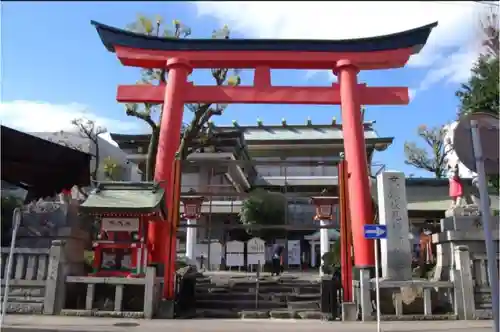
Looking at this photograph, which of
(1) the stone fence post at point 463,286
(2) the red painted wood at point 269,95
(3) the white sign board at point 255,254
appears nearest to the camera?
(1) the stone fence post at point 463,286

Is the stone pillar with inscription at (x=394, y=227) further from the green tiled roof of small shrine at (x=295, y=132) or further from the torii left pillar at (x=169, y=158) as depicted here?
the green tiled roof of small shrine at (x=295, y=132)

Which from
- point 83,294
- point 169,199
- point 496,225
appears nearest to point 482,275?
point 496,225

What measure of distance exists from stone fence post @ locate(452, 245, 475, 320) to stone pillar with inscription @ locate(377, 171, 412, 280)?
120 centimetres

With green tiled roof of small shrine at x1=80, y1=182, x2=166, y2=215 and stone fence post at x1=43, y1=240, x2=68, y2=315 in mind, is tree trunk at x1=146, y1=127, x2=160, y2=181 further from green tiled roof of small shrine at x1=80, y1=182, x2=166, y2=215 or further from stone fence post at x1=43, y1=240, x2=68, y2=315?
stone fence post at x1=43, y1=240, x2=68, y2=315

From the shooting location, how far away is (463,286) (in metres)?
11.0

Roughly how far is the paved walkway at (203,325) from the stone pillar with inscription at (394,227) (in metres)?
1.77

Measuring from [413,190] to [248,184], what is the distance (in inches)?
375

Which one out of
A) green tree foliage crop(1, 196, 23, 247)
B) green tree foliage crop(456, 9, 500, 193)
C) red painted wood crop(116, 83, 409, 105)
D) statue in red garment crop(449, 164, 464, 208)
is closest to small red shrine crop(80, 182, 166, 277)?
green tree foliage crop(1, 196, 23, 247)

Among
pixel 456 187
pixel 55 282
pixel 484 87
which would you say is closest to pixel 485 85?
pixel 484 87

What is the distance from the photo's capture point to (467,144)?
16.5 ft

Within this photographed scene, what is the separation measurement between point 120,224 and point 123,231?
203mm

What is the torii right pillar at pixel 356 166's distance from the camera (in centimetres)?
1166

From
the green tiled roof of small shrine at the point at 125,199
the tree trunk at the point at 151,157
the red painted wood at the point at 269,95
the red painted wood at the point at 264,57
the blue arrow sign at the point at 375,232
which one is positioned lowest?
the blue arrow sign at the point at 375,232

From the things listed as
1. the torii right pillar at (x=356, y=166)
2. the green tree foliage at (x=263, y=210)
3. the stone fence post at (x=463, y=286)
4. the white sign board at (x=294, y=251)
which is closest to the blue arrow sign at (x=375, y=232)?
the torii right pillar at (x=356, y=166)
